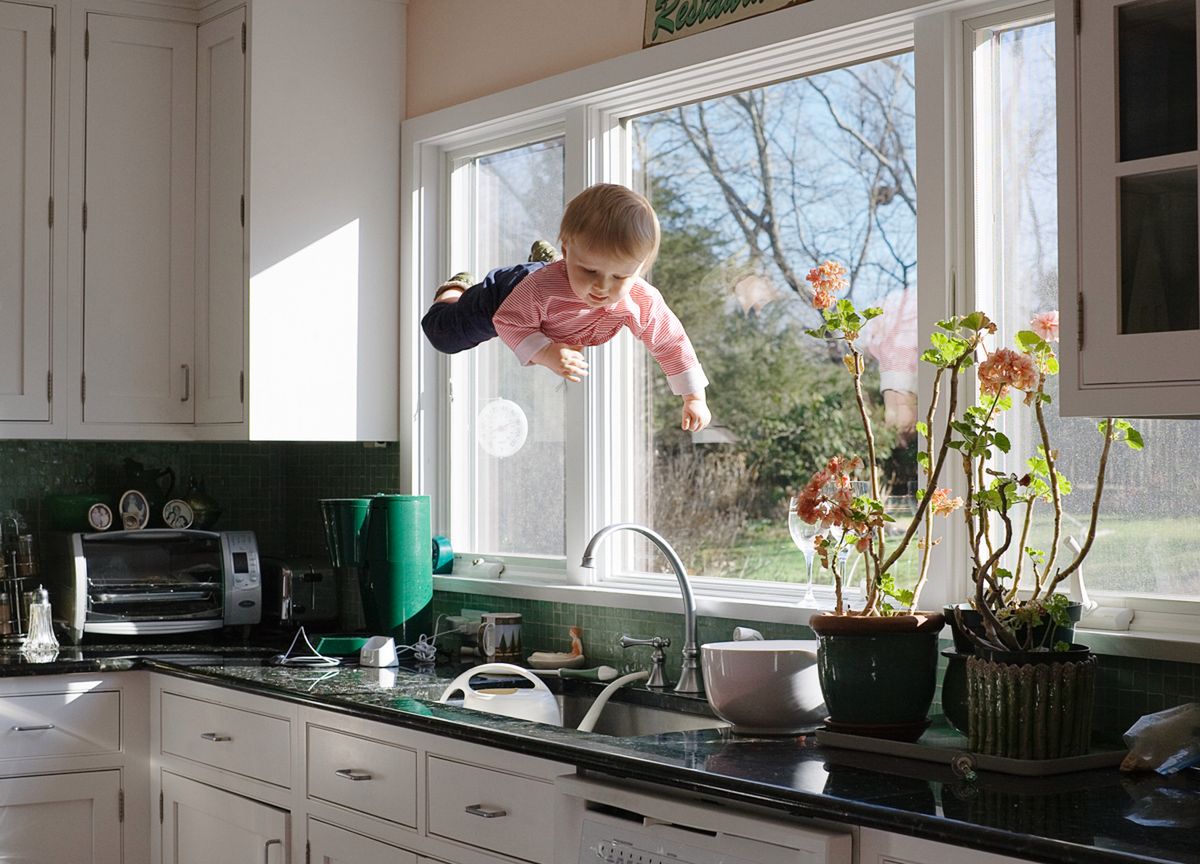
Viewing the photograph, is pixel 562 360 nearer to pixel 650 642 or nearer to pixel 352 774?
pixel 650 642

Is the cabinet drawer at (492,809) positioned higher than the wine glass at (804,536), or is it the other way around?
the wine glass at (804,536)

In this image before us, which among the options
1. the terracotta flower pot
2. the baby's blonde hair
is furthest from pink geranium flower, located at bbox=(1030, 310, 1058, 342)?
the baby's blonde hair

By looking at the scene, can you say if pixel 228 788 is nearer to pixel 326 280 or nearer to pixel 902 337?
pixel 326 280

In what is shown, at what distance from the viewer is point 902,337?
→ 2.78 m

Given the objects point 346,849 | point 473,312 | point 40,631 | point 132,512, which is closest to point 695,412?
point 473,312

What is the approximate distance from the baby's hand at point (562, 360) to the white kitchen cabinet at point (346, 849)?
36.6 inches

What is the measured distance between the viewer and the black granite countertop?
1.67m

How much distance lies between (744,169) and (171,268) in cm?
169

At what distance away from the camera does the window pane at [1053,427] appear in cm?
235

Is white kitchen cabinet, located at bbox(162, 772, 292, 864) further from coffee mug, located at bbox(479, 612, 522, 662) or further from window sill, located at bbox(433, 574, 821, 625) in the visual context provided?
window sill, located at bbox(433, 574, 821, 625)

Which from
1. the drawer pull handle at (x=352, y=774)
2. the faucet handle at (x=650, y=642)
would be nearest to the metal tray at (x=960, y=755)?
the faucet handle at (x=650, y=642)

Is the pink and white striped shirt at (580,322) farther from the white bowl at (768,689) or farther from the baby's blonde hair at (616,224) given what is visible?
the white bowl at (768,689)

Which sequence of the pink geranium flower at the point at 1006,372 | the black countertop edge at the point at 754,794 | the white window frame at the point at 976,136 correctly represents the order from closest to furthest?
the black countertop edge at the point at 754,794, the pink geranium flower at the point at 1006,372, the white window frame at the point at 976,136

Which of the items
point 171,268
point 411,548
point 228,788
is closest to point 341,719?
point 228,788
